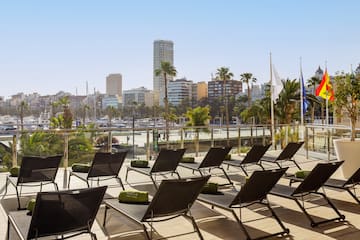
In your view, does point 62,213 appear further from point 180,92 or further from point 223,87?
point 180,92

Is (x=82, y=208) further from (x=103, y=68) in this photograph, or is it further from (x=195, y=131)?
(x=103, y=68)

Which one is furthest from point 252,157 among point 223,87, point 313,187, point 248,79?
point 223,87

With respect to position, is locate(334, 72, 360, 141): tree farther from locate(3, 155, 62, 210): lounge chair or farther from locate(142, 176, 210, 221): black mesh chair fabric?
locate(3, 155, 62, 210): lounge chair

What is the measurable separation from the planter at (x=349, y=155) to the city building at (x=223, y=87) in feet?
157

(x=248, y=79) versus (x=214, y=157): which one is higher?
(x=248, y=79)

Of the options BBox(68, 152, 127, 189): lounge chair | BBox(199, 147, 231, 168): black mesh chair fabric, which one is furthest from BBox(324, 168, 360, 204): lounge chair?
BBox(68, 152, 127, 189): lounge chair

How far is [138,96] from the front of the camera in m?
72.6

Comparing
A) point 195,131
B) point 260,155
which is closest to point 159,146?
point 195,131

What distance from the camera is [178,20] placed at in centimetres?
1995

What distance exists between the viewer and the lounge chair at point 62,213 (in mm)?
2778

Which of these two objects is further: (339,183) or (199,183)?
(339,183)

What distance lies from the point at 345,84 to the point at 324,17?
9.29 m

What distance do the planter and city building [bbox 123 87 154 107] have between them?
61293mm

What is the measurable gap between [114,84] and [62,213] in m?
76.4
